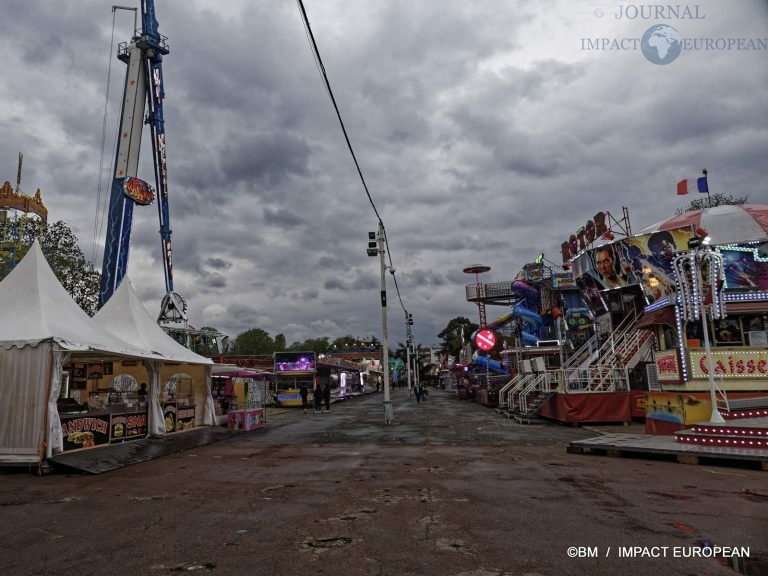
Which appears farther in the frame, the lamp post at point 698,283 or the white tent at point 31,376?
the lamp post at point 698,283

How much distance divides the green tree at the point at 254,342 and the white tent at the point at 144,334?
10850 cm

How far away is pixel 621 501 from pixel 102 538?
23.7ft

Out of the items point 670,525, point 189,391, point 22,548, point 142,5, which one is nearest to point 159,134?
point 142,5

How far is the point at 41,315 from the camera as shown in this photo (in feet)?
39.5

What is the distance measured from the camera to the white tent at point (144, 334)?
16.1m

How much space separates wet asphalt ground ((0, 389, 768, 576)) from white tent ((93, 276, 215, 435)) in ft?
16.4

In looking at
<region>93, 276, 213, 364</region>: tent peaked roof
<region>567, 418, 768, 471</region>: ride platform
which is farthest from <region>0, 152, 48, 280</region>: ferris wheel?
<region>567, 418, 768, 471</region>: ride platform

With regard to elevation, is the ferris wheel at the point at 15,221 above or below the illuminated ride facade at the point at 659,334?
above

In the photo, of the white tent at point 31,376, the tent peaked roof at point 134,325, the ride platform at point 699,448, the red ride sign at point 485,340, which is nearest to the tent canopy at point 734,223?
the ride platform at point 699,448

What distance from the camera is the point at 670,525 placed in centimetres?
590

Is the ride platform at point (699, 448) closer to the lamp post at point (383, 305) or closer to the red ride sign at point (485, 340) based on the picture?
the lamp post at point (383, 305)

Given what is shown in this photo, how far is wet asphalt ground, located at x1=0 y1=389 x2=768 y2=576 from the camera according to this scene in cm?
474

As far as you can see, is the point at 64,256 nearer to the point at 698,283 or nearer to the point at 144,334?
the point at 144,334

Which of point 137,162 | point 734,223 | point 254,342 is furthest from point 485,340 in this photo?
point 254,342
